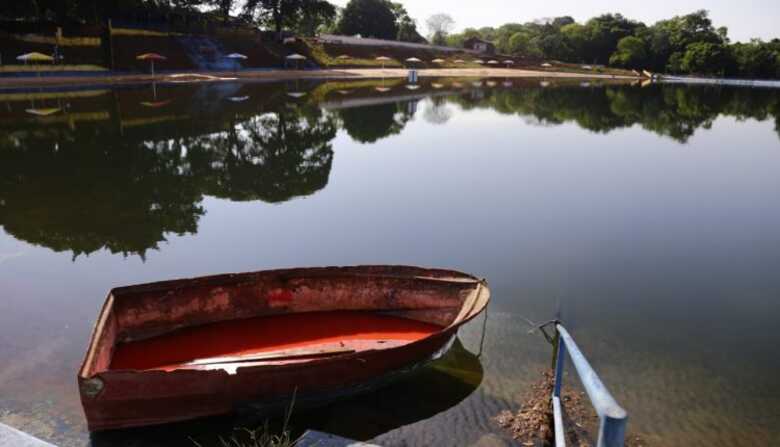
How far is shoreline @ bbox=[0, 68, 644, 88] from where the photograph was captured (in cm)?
4681

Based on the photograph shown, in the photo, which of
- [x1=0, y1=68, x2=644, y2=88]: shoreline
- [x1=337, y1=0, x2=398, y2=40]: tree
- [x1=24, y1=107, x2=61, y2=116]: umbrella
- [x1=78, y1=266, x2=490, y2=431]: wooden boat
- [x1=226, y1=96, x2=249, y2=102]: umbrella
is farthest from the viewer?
[x1=337, y1=0, x2=398, y2=40]: tree

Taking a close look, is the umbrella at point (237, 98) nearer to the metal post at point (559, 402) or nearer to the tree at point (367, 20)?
the metal post at point (559, 402)

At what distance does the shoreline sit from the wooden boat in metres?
44.2

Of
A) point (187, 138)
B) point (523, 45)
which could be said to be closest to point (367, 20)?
point (523, 45)

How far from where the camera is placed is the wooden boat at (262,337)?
7184 mm

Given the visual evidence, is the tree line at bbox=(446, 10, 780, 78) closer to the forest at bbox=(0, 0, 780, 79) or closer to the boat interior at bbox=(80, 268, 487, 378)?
the forest at bbox=(0, 0, 780, 79)

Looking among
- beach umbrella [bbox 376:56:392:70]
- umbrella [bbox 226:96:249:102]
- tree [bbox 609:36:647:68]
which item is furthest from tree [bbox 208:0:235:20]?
tree [bbox 609:36:647:68]

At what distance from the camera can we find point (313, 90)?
181 feet

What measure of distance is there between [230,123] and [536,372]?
91.4 ft

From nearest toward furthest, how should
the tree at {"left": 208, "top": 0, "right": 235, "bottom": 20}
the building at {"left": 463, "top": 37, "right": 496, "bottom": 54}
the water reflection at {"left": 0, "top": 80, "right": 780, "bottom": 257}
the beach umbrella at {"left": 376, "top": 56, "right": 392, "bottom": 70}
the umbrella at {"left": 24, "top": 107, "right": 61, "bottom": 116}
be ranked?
the water reflection at {"left": 0, "top": 80, "right": 780, "bottom": 257}, the umbrella at {"left": 24, "top": 107, "right": 61, "bottom": 116}, the tree at {"left": 208, "top": 0, "right": 235, "bottom": 20}, the beach umbrella at {"left": 376, "top": 56, "right": 392, "bottom": 70}, the building at {"left": 463, "top": 37, "right": 496, "bottom": 54}

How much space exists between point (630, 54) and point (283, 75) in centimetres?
7214

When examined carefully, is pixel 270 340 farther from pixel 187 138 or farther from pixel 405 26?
pixel 405 26

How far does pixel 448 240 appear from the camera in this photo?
15594 mm

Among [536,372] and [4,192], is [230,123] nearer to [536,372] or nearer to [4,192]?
[4,192]
